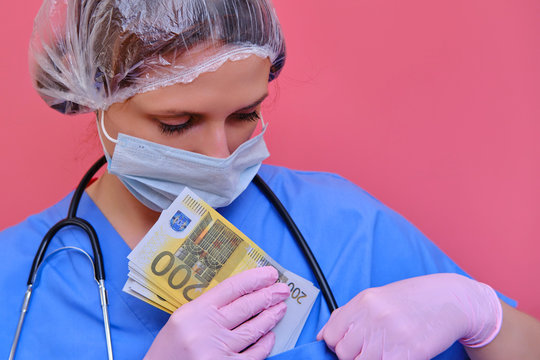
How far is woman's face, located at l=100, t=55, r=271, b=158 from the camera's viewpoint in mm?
1095

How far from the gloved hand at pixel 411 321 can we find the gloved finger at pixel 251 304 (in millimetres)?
125

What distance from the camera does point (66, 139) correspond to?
183 cm

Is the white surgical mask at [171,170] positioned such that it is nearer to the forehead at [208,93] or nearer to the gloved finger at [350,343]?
the forehead at [208,93]

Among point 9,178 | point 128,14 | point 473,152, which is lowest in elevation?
point 9,178

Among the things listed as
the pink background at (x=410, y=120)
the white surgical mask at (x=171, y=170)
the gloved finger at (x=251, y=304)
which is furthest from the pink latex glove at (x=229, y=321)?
the pink background at (x=410, y=120)

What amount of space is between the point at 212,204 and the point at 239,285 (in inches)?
8.2

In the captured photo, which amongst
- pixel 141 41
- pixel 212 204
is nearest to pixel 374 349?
pixel 212 204

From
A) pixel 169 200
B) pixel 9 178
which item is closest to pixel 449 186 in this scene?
pixel 169 200

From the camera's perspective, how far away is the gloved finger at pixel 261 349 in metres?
1.12

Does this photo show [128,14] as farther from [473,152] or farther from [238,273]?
[473,152]

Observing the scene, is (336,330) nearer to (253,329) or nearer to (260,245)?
(253,329)

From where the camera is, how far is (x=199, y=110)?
3.60 feet

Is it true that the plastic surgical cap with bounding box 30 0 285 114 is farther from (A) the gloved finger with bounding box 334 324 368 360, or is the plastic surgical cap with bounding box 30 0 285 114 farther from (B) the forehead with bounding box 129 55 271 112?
(A) the gloved finger with bounding box 334 324 368 360

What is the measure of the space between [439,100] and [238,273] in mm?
926
